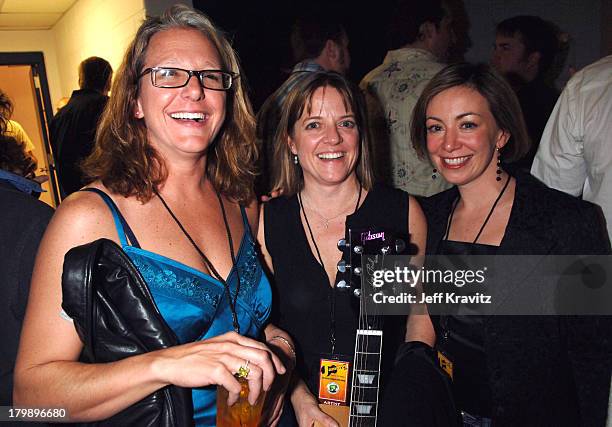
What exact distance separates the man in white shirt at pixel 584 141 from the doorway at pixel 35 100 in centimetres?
653

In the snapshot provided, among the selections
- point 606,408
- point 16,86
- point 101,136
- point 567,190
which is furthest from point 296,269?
point 16,86

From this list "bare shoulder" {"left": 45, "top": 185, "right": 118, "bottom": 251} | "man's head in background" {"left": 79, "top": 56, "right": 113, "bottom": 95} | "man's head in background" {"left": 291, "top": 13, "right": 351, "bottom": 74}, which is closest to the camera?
"bare shoulder" {"left": 45, "top": 185, "right": 118, "bottom": 251}

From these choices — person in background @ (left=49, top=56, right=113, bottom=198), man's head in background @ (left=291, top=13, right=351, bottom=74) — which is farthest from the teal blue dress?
person in background @ (left=49, top=56, right=113, bottom=198)

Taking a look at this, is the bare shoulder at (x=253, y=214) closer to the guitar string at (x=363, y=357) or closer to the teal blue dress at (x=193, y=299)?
the teal blue dress at (x=193, y=299)

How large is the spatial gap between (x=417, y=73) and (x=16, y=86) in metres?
9.33

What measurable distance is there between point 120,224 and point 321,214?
0.95 metres

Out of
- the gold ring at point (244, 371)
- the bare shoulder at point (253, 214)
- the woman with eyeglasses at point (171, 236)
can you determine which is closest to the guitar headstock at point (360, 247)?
the woman with eyeglasses at point (171, 236)

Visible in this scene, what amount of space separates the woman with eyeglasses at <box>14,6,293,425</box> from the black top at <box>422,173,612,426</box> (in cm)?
72

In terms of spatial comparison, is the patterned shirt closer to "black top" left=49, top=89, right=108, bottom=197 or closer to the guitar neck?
the guitar neck

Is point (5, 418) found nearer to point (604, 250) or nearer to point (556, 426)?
point (556, 426)

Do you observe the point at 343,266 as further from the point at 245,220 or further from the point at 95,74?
the point at 95,74

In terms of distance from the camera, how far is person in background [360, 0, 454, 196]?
3.22 meters

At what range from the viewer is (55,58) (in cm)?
982

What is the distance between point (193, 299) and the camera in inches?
58.3
